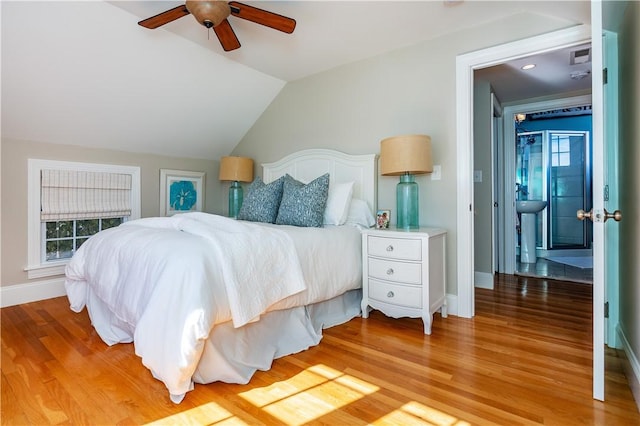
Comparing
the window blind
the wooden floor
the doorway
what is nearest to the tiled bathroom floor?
the doorway

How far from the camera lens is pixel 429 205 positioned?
2850mm

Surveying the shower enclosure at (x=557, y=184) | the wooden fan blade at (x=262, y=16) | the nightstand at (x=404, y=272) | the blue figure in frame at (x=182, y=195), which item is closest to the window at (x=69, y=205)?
the blue figure in frame at (x=182, y=195)

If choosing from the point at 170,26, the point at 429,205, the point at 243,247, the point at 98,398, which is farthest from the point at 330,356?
the point at 170,26

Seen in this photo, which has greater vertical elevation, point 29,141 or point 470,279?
point 29,141

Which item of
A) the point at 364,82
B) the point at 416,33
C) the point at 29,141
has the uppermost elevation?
the point at 416,33

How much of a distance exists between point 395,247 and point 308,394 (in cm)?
119

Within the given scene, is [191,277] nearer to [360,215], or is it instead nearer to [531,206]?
[360,215]

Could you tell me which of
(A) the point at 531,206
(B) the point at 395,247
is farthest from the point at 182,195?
(A) the point at 531,206

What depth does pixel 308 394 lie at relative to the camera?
158cm

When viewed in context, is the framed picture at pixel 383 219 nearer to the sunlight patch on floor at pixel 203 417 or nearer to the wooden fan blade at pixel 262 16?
the wooden fan blade at pixel 262 16

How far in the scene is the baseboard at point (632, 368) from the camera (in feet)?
4.99

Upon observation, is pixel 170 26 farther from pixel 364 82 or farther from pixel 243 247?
pixel 243 247

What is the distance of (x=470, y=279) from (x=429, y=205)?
681mm

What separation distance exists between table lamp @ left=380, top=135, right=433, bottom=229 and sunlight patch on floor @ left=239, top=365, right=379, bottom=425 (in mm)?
1359
